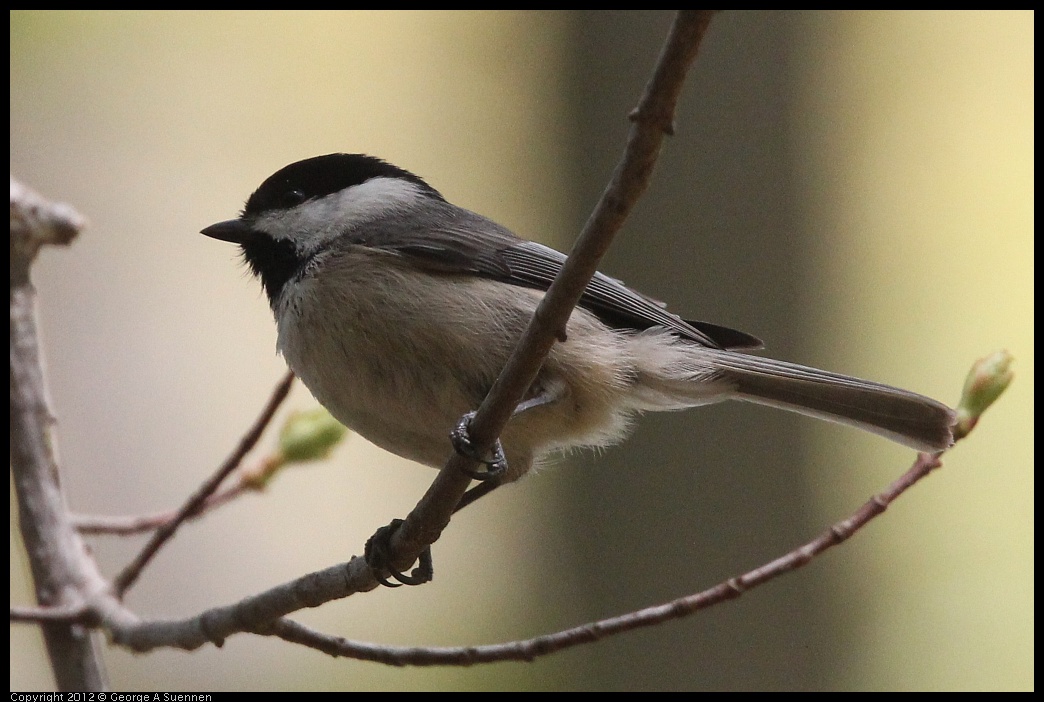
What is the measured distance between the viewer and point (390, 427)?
1992mm

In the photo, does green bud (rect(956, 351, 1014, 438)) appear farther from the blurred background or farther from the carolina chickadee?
the blurred background

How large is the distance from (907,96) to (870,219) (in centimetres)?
62

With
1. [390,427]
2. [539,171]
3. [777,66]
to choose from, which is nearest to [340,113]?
[539,171]

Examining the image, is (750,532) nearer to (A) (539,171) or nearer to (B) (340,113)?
(A) (539,171)

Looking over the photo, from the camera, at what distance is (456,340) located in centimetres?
188

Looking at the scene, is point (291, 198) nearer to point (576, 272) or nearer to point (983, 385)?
point (576, 272)

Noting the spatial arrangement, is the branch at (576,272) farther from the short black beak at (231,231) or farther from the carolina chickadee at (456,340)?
the short black beak at (231,231)

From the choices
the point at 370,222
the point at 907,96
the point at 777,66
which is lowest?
the point at 370,222

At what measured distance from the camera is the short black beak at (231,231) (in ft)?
7.33

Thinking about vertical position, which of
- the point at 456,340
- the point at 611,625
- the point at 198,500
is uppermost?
the point at 456,340

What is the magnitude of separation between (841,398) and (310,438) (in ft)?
3.59

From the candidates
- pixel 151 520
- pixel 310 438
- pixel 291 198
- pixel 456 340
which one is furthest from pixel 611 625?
pixel 291 198
